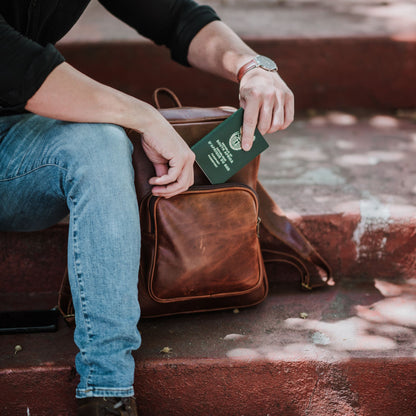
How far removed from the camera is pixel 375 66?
3.09 metres

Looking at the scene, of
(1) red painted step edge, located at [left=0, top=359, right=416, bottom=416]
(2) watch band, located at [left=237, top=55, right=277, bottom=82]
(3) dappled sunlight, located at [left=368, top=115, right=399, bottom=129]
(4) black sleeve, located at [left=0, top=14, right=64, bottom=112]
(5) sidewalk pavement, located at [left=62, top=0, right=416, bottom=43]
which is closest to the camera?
(4) black sleeve, located at [left=0, top=14, right=64, bottom=112]

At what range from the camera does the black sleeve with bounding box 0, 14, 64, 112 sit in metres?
1.43

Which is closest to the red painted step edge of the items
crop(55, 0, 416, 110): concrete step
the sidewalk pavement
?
crop(55, 0, 416, 110): concrete step

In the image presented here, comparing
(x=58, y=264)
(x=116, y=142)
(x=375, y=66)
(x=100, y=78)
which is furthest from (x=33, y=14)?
(x=375, y=66)

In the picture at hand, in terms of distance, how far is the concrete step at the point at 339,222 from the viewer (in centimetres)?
203

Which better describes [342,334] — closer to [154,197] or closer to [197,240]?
[197,240]

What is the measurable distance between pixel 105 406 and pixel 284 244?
0.93 m

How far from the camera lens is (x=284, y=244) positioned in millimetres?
2053

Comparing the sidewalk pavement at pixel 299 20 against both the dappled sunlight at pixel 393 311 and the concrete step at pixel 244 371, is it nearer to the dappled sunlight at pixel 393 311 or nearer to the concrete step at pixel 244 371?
the dappled sunlight at pixel 393 311

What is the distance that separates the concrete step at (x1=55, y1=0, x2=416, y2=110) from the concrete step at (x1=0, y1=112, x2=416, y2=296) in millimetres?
739

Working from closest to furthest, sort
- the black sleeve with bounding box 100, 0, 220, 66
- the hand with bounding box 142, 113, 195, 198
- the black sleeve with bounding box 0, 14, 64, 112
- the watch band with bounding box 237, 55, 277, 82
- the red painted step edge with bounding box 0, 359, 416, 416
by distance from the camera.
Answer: the black sleeve with bounding box 0, 14, 64, 112
the hand with bounding box 142, 113, 195, 198
the red painted step edge with bounding box 0, 359, 416, 416
the watch band with bounding box 237, 55, 277, 82
the black sleeve with bounding box 100, 0, 220, 66

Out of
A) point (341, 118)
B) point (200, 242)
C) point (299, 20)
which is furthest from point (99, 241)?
point (299, 20)

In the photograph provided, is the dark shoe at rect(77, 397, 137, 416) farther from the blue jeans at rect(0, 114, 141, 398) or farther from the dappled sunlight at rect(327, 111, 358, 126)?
the dappled sunlight at rect(327, 111, 358, 126)

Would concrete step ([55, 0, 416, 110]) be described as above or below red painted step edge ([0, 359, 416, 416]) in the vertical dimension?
Answer: above
